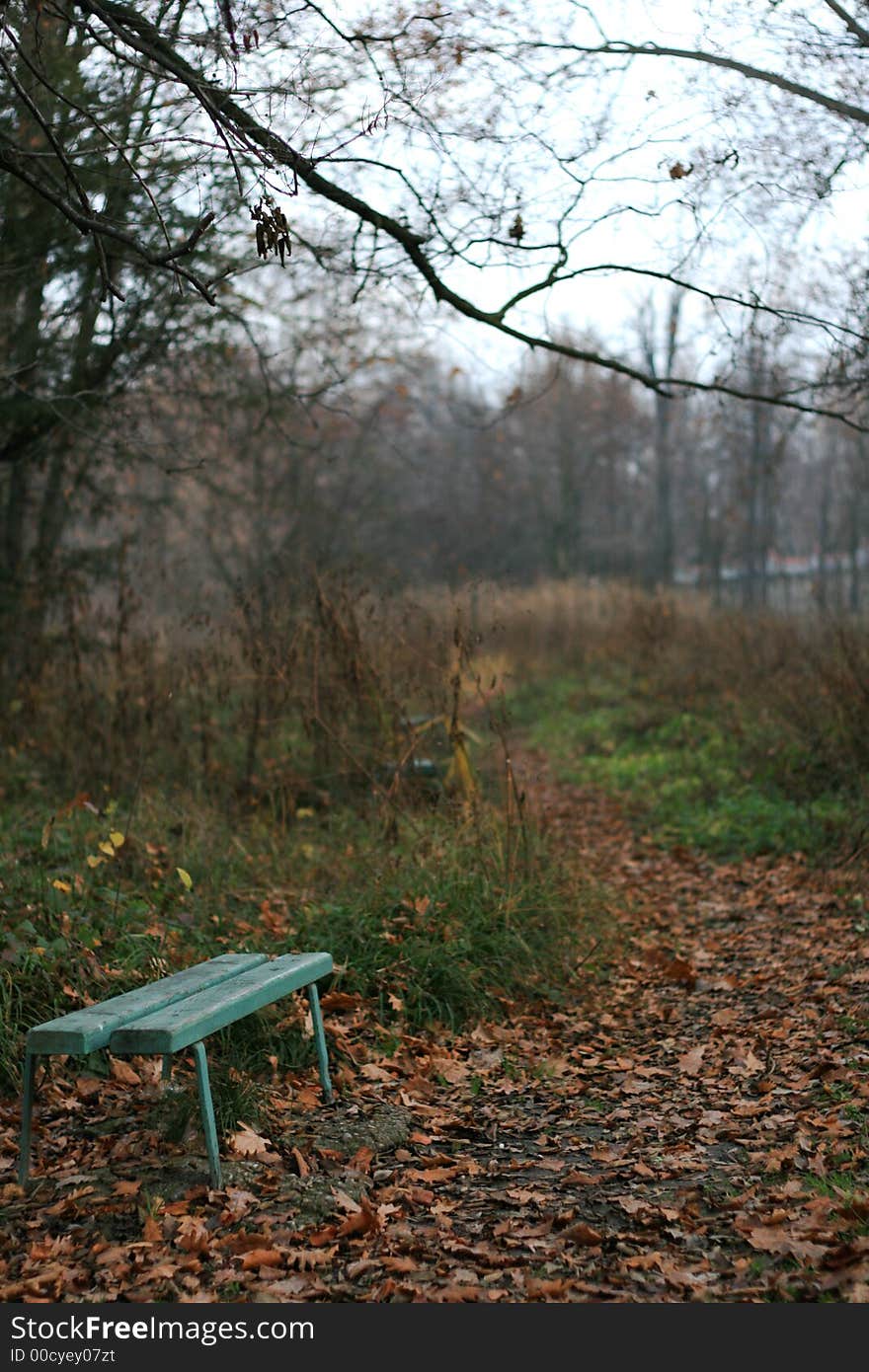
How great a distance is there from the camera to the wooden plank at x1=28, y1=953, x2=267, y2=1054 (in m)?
3.54

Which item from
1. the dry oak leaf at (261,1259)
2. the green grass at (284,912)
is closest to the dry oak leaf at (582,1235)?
the dry oak leaf at (261,1259)

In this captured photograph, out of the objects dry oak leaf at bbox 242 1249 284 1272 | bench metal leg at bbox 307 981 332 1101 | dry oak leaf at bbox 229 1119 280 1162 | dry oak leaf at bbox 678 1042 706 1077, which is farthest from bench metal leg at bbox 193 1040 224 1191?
dry oak leaf at bbox 678 1042 706 1077

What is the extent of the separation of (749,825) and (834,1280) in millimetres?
6326

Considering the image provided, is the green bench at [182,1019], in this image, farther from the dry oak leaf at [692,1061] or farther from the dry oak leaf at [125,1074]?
the dry oak leaf at [692,1061]

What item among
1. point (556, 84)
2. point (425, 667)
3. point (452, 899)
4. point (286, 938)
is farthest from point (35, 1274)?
point (556, 84)

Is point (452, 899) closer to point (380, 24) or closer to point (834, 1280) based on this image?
point (834, 1280)

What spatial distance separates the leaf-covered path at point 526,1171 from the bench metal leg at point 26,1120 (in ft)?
0.20

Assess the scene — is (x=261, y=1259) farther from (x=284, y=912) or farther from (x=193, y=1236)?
(x=284, y=912)

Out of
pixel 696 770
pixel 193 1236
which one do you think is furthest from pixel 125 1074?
pixel 696 770

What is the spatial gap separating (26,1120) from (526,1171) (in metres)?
1.61

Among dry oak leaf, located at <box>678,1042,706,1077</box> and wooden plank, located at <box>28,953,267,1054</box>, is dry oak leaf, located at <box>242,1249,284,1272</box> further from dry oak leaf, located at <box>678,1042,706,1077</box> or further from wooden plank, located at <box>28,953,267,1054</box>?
dry oak leaf, located at <box>678,1042,706,1077</box>

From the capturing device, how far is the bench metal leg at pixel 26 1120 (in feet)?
12.2

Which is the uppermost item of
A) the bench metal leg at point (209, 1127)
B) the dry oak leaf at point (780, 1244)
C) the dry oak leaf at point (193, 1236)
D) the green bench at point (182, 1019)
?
the green bench at point (182, 1019)

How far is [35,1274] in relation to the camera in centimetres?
333
